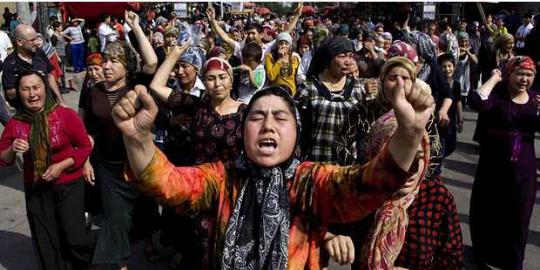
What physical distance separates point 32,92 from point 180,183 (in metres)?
2.24

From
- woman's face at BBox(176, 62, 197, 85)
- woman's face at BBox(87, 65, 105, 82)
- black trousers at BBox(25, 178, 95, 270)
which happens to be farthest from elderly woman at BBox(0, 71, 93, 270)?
woman's face at BBox(176, 62, 197, 85)

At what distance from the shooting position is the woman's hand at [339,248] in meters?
1.74

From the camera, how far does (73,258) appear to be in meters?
3.85

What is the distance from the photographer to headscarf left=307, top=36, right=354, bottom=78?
3893 mm

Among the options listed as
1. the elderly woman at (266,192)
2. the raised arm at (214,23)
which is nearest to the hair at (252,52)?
the raised arm at (214,23)

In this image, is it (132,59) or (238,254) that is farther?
(132,59)

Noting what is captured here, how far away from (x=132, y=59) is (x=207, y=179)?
238 centimetres

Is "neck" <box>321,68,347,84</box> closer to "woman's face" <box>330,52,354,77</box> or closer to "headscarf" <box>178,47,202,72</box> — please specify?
"woman's face" <box>330,52,354,77</box>

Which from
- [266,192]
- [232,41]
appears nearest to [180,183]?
[266,192]

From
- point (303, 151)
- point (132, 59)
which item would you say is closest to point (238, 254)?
point (303, 151)

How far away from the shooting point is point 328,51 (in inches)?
155

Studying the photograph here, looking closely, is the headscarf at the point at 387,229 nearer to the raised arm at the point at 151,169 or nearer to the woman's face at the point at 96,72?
the raised arm at the point at 151,169

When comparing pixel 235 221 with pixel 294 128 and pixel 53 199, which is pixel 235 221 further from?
pixel 53 199

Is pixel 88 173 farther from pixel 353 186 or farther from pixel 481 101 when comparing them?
pixel 481 101
